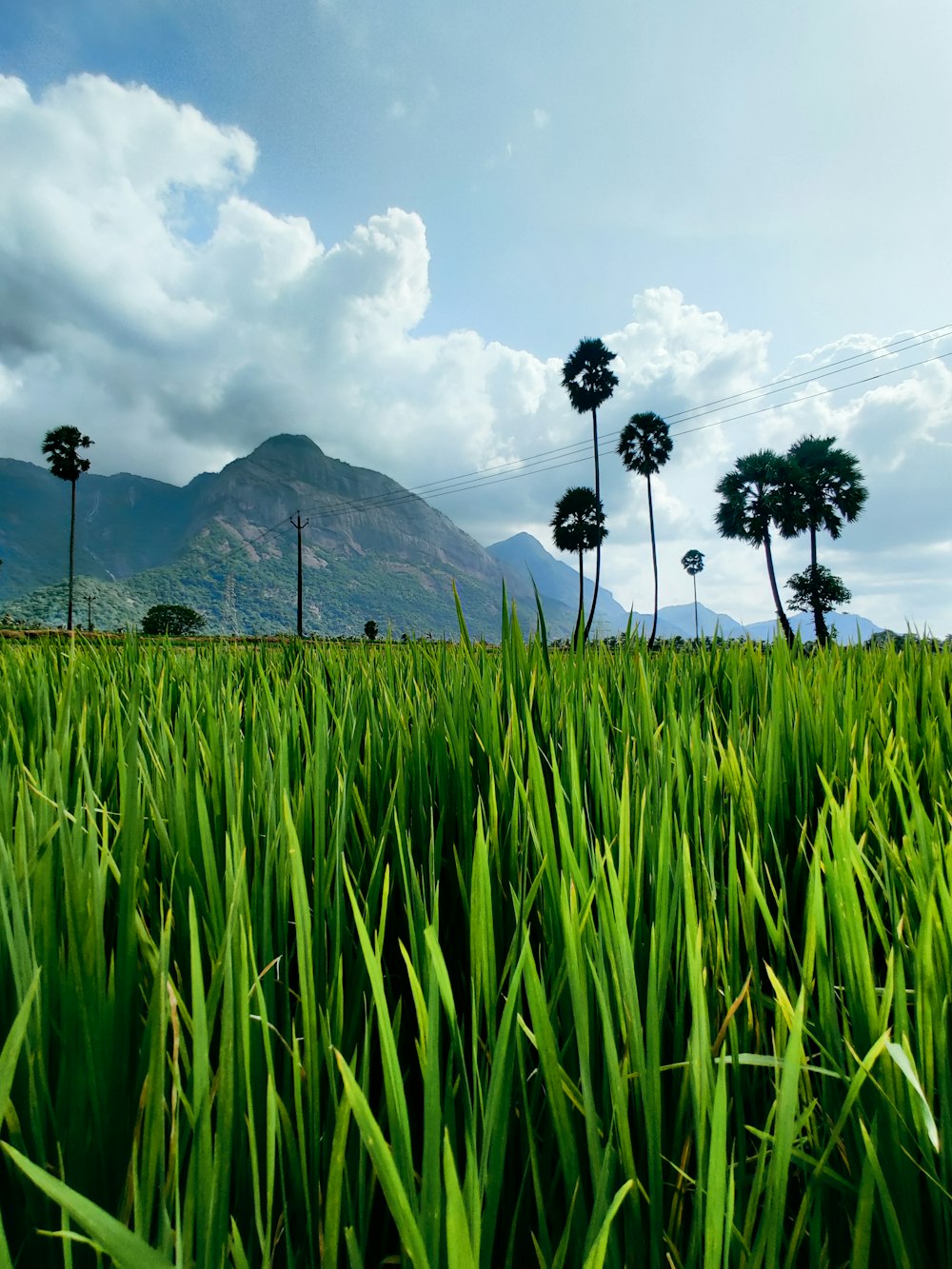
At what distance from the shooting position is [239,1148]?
315mm

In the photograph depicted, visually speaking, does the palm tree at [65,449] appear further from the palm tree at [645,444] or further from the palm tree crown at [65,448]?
the palm tree at [645,444]

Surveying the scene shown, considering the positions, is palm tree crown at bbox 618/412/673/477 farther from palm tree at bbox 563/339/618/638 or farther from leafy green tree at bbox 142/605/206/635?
leafy green tree at bbox 142/605/206/635

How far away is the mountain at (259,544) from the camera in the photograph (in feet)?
376

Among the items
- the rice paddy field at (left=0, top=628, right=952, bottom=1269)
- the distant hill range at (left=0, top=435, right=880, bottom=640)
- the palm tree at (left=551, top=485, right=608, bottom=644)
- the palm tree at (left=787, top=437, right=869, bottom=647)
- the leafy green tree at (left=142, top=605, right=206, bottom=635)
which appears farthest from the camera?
the distant hill range at (left=0, top=435, right=880, bottom=640)

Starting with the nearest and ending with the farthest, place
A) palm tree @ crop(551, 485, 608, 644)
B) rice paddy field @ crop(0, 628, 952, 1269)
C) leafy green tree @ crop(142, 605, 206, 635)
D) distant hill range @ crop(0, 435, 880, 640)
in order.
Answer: rice paddy field @ crop(0, 628, 952, 1269) → palm tree @ crop(551, 485, 608, 644) → leafy green tree @ crop(142, 605, 206, 635) → distant hill range @ crop(0, 435, 880, 640)

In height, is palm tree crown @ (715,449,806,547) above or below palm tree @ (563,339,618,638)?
below

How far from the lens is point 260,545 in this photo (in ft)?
424

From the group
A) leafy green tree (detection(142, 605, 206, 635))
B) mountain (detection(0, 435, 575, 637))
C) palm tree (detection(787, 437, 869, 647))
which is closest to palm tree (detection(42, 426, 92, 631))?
leafy green tree (detection(142, 605, 206, 635))

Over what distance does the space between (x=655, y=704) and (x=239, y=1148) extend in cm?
105

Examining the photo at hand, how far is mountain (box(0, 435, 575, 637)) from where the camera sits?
4513 inches

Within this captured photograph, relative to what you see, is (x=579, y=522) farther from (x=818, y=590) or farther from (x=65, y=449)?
(x=65, y=449)

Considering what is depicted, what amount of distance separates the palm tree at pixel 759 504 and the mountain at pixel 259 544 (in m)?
82.7

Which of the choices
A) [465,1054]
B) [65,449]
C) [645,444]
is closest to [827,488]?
[645,444]

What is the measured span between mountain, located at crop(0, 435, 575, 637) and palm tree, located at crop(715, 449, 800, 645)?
8268 cm
